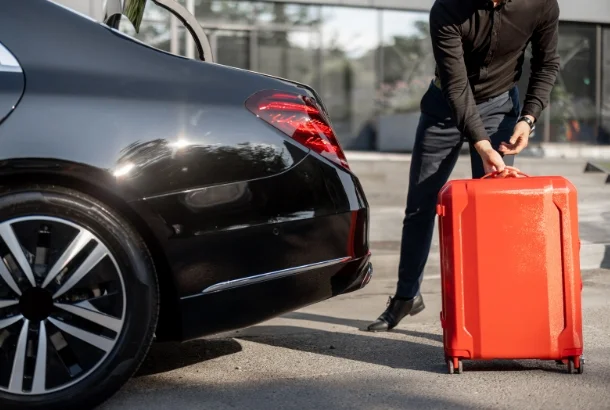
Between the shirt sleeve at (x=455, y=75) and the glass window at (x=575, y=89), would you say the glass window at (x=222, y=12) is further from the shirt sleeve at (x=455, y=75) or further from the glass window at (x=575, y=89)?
the shirt sleeve at (x=455, y=75)

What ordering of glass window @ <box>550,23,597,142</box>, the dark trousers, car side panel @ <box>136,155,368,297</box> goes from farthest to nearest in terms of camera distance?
glass window @ <box>550,23,597,142</box> < the dark trousers < car side panel @ <box>136,155,368,297</box>

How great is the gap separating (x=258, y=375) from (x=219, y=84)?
1.16 metres

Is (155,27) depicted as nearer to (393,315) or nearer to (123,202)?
(393,315)

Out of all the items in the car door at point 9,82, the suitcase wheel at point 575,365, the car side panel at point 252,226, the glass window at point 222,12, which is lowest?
the suitcase wheel at point 575,365

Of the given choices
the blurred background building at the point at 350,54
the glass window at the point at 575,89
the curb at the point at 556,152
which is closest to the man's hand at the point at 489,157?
the curb at the point at 556,152

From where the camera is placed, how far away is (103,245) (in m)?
2.84

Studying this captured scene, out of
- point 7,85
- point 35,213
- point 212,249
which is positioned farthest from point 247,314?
point 7,85

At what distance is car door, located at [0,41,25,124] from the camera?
2.79 metres

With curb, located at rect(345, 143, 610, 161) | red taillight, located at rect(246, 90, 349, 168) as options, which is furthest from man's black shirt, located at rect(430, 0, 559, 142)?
curb, located at rect(345, 143, 610, 161)

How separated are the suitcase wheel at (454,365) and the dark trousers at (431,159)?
89cm

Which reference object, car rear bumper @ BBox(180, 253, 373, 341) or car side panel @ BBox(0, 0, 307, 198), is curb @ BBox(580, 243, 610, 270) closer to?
car rear bumper @ BBox(180, 253, 373, 341)

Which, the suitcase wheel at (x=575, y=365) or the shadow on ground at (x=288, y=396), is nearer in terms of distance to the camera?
the shadow on ground at (x=288, y=396)

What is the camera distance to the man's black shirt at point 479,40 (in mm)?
3631

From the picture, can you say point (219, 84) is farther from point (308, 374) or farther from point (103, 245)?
point (308, 374)
